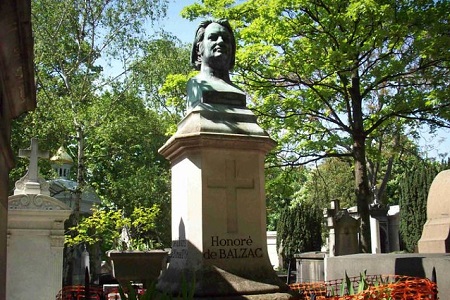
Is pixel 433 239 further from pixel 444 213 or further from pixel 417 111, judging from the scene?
pixel 417 111

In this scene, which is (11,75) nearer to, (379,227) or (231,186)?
(231,186)

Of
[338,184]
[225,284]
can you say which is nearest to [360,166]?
[225,284]

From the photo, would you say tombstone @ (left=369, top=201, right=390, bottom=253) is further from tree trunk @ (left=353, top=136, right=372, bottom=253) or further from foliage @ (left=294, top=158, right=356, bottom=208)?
tree trunk @ (left=353, top=136, right=372, bottom=253)

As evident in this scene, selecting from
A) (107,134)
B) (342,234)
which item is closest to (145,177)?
(107,134)

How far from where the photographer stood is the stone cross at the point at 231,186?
6195 millimetres

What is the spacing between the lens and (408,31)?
14547mm

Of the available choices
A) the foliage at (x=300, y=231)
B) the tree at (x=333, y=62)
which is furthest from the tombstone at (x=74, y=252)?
the foliage at (x=300, y=231)

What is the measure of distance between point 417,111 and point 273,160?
479 cm

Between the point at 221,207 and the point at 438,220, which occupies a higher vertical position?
the point at 221,207

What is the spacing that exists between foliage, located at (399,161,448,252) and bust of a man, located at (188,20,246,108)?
23704 millimetres

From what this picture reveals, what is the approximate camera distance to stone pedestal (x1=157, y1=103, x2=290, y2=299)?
589 cm

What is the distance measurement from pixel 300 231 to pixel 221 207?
23.4 metres

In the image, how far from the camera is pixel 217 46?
22.6ft

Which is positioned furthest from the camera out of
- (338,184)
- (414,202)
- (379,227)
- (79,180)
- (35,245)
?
(338,184)
